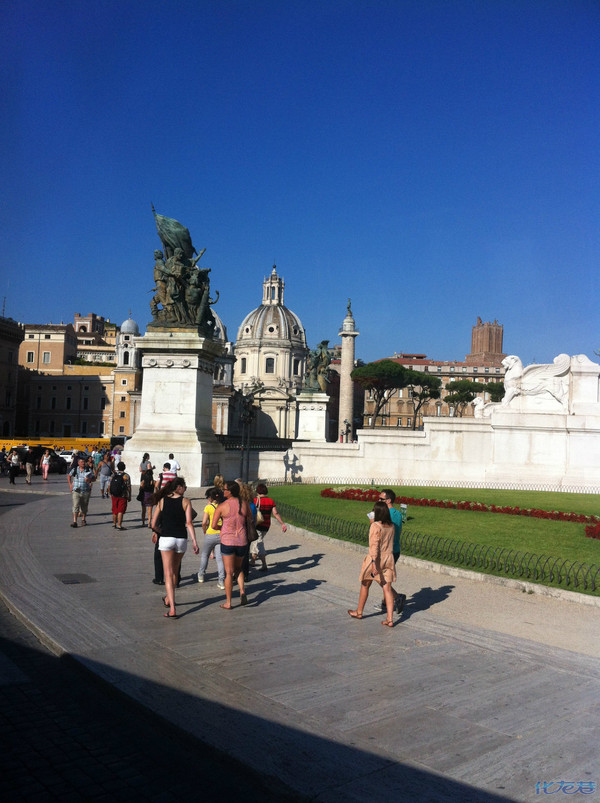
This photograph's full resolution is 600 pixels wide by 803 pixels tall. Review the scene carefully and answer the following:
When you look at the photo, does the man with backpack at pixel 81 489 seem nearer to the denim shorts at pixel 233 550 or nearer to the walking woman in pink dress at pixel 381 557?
the denim shorts at pixel 233 550

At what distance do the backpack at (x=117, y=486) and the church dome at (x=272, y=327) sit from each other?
117617 mm

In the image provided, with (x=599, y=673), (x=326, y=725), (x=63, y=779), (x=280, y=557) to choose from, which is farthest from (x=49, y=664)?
(x=280, y=557)

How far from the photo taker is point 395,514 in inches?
370

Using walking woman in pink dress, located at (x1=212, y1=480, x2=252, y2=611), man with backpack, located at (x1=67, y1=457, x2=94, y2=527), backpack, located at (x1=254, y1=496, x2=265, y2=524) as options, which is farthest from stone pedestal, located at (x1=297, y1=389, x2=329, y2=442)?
walking woman in pink dress, located at (x1=212, y1=480, x2=252, y2=611)

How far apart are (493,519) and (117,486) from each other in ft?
29.9

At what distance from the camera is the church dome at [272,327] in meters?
133

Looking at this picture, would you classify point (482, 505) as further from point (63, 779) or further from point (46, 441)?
point (46, 441)

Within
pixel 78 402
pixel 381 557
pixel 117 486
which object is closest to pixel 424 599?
pixel 381 557

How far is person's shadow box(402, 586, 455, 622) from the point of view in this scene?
9180 millimetres

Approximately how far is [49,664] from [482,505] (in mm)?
14656

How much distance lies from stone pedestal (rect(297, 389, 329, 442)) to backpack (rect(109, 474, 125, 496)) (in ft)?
62.7

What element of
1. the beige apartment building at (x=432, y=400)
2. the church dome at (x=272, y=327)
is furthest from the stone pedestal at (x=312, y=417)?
the church dome at (x=272, y=327)

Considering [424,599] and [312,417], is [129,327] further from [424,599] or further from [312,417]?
[424,599]

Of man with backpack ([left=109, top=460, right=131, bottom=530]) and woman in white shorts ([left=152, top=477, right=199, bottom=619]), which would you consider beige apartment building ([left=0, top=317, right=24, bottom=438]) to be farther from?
woman in white shorts ([left=152, top=477, right=199, bottom=619])
